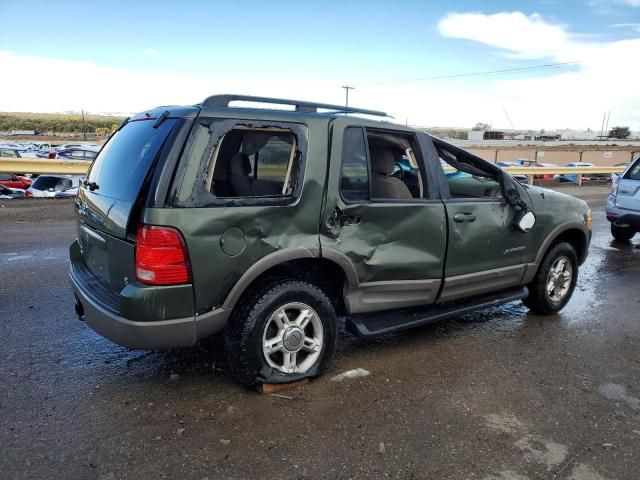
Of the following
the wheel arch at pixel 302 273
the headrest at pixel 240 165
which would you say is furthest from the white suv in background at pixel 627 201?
the headrest at pixel 240 165

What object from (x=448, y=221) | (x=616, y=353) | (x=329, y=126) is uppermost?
(x=329, y=126)

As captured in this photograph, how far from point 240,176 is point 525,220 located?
8.61ft

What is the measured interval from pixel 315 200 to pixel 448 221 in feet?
4.02

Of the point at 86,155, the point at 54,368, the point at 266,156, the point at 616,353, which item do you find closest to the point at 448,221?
the point at 266,156

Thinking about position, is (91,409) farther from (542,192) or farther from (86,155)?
(86,155)

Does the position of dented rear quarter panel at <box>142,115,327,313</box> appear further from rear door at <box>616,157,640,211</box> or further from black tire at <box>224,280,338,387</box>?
rear door at <box>616,157,640,211</box>

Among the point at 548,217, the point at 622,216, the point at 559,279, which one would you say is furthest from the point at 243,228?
the point at 622,216

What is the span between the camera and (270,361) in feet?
10.8

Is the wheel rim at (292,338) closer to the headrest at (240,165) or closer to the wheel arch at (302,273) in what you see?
the wheel arch at (302,273)

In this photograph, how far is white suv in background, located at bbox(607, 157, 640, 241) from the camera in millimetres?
8570

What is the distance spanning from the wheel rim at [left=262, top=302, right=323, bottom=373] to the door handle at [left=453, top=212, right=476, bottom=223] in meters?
1.44

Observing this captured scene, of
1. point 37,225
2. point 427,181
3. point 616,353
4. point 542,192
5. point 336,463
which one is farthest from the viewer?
point 37,225

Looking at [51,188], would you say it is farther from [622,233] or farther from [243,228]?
[622,233]

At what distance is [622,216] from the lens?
8.73 metres
